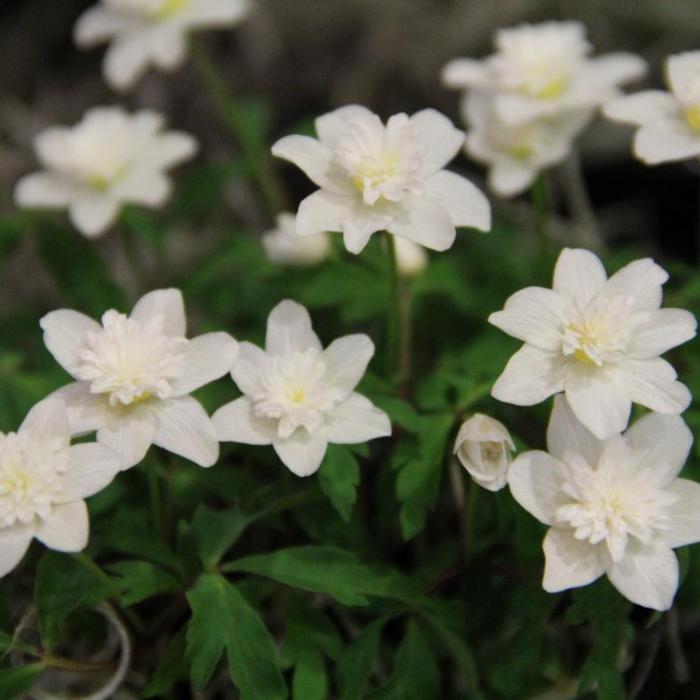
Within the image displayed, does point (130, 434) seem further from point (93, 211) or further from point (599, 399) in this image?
point (93, 211)

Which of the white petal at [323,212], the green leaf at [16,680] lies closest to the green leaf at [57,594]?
the green leaf at [16,680]

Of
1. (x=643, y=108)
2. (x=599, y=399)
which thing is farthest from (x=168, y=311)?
(x=643, y=108)

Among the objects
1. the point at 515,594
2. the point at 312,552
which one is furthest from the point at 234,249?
the point at 515,594

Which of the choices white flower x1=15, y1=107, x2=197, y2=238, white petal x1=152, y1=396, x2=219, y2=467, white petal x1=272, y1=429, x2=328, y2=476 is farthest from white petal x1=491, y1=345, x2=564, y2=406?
white flower x1=15, y1=107, x2=197, y2=238

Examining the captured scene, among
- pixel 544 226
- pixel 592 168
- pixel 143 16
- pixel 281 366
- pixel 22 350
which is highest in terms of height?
pixel 143 16

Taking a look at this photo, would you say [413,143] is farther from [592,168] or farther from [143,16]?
[592,168]
